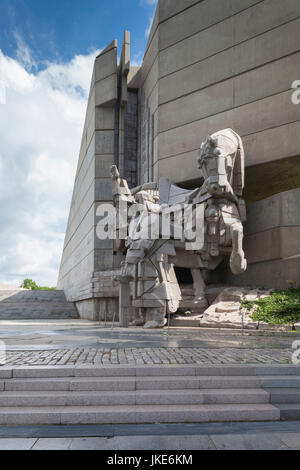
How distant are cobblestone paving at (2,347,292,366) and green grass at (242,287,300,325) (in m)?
4.18

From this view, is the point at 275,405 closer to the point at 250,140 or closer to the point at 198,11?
the point at 250,140

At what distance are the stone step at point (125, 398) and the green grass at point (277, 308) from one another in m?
6.25

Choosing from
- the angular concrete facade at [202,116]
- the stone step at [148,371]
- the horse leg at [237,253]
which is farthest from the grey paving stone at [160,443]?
the angular concrete facade at [202,116]

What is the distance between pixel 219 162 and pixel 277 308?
4702 millimetres

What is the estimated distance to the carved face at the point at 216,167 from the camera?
12273mm

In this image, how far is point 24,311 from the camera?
20.5m

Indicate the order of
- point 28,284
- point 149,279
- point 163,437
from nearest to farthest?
point 163,437, point 149,279, point 28,284

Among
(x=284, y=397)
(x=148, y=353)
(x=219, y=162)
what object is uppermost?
(x=219, y=162)

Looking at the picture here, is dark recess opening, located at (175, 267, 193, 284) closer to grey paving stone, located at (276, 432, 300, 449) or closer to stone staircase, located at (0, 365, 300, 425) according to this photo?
stone staircase, located at (0, 365, 300, 425)

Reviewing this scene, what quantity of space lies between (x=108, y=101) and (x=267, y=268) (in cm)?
1358

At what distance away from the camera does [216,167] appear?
486 inches

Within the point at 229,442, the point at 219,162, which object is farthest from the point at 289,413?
the point at 219,162

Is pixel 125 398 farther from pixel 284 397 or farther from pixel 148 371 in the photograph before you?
pixel 284 397

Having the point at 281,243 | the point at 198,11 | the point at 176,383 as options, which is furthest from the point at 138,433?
the point at 198,11
